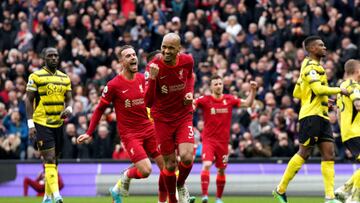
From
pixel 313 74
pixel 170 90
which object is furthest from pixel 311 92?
pixel 170 90

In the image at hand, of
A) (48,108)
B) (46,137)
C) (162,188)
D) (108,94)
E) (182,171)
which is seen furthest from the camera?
(48,108)

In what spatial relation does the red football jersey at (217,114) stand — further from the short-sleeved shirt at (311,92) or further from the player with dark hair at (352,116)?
the player with dark hair at (352,116)

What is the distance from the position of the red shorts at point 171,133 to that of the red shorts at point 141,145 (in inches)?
36.0

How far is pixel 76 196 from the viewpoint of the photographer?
25.2 m

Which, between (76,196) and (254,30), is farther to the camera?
(254,30)

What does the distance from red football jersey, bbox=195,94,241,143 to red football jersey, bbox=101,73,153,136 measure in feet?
12.6

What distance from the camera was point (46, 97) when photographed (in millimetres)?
18703

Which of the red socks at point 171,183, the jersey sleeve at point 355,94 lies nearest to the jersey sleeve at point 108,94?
the red socks at point 171,183

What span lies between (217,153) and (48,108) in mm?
4089

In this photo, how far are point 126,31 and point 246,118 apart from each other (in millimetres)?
5621

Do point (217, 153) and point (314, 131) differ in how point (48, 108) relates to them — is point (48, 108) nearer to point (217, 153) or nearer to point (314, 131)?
point (217, 153)

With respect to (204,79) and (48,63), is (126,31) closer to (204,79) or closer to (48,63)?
(204,79)

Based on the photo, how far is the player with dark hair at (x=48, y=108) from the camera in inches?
729

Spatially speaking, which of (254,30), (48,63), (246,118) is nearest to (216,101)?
(48,63)
